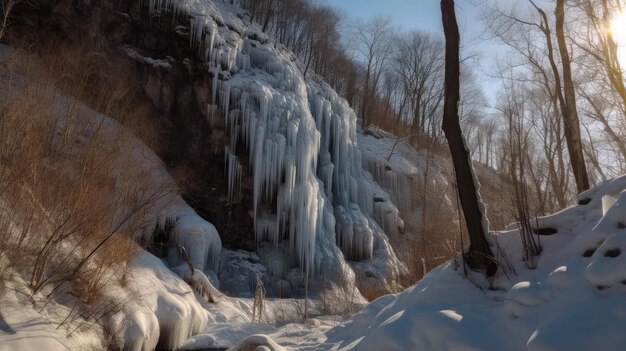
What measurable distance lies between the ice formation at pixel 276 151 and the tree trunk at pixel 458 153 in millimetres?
8703

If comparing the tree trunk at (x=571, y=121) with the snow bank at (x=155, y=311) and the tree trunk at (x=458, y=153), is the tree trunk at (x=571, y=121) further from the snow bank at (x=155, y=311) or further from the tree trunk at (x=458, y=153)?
the snow bank at (x=155, y=311)

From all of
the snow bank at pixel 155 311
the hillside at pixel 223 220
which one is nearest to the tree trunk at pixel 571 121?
the hillside at pixel 223 220

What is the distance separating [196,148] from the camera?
14.0 metres

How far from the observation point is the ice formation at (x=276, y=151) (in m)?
13.3

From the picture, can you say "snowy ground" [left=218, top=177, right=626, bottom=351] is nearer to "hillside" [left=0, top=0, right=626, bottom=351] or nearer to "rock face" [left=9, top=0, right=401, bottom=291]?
"hillside" [left=0, top=0, right=626, bottom=351]

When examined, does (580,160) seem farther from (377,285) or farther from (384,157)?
(384,157)

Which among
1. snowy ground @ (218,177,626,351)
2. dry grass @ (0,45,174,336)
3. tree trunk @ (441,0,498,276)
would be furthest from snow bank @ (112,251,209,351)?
tree trunk @ (441,0,498,276)

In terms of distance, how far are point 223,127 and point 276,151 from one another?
1988 millimetres

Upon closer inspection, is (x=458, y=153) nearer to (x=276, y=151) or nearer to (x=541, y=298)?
(x=541, y=298)

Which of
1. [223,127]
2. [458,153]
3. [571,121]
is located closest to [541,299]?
[458,153]

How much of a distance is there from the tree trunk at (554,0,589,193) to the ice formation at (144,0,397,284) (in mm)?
7429

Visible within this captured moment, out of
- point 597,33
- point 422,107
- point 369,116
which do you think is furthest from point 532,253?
point 422,107

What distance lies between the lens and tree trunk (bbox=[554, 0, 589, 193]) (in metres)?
7.36

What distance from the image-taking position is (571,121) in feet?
25.9
